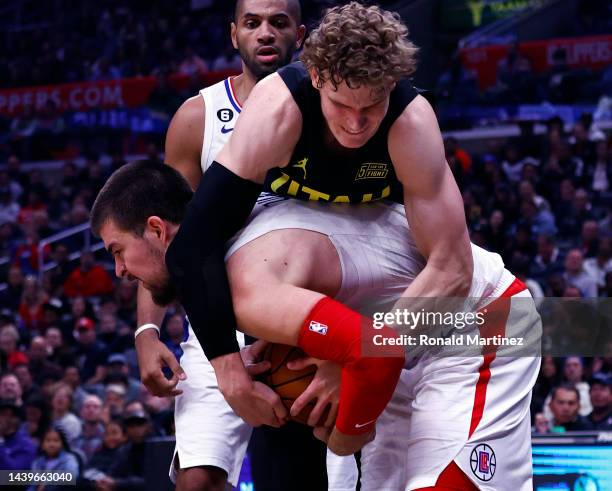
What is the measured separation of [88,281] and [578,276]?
15.7 ft

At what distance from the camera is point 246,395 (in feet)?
8.66

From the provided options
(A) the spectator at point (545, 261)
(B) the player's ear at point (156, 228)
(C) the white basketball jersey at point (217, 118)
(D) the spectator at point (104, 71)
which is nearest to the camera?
(B) the player's ear at point (156, 228)

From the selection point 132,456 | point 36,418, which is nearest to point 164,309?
point 132,456

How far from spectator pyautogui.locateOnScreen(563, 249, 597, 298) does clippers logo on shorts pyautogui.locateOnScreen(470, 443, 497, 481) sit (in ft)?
18.2

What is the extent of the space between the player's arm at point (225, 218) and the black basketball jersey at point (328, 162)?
1.5 inches

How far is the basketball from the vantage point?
267cm

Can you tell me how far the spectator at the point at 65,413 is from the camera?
7.18 meters

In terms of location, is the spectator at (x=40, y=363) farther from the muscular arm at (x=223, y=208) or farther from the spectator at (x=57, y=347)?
the muscular arm at (x=223, y=208)

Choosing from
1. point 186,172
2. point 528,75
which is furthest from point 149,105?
point 186,172

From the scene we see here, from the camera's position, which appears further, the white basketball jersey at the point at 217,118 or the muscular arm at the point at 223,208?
the white basketball jersey at the point at 217,118

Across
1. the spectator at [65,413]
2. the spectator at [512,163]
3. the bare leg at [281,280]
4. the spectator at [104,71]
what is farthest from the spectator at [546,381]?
the spectator at [104,71]

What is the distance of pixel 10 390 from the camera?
25.5 feet

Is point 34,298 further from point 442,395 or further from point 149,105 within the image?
point 442,395

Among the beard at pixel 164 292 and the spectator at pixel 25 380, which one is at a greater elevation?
the beard at pixel 164 292
